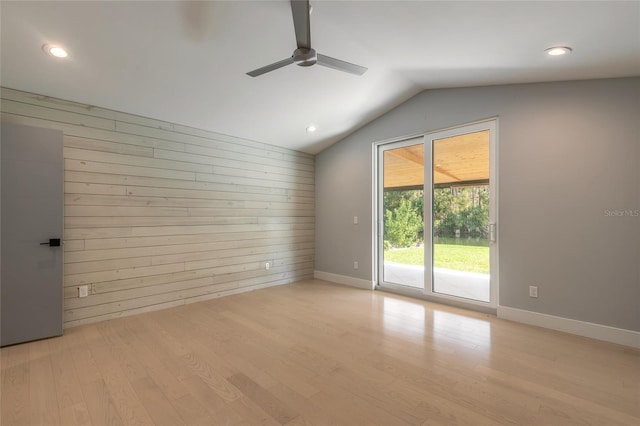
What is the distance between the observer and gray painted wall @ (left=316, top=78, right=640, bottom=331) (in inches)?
112

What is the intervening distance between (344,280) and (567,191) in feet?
11.2

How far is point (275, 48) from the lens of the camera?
288cm

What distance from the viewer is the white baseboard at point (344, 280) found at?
498 cm

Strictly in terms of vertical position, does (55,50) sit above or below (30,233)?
above

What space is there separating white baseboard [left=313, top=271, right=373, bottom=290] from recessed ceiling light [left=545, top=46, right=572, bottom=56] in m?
3.66

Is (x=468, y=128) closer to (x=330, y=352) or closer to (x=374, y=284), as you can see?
(x=374, y=284)

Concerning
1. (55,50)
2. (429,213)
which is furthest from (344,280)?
(55,50)

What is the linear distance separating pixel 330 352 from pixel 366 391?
25.4 inches

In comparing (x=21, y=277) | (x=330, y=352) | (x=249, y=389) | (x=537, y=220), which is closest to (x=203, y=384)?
(x=249, y=389)

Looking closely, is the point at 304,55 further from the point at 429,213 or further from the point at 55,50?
the point at 429,213

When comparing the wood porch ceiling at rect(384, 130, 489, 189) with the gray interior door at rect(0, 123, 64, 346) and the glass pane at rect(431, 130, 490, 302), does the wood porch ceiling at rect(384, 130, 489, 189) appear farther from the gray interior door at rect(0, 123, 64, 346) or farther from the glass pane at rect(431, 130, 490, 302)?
the gray interior door at rect(0, 123, 64, 346)

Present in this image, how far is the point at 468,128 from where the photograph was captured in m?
3.91

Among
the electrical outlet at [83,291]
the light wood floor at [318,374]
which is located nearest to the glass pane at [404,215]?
the light wood floor at [318,374]

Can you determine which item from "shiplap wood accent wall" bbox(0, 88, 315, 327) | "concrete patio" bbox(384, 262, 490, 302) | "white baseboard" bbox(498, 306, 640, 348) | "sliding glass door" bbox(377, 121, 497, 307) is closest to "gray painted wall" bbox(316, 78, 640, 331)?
"white baseboard" bbox(498, 306, 640, 348)
